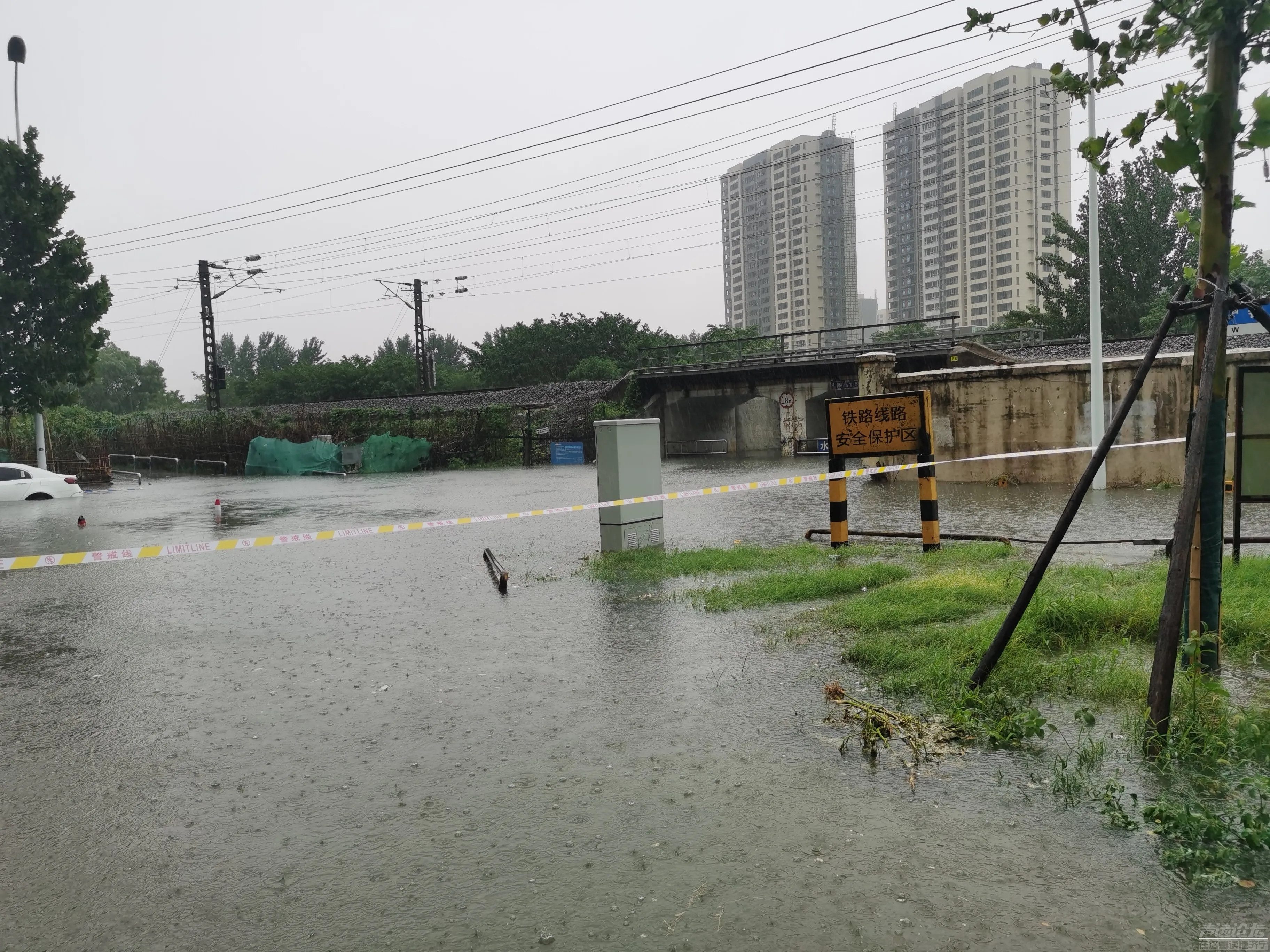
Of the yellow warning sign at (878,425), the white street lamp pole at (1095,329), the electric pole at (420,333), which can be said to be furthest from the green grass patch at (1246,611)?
the electric pole at (420,333)

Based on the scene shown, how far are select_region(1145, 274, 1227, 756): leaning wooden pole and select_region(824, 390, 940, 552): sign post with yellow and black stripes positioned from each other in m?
5.50

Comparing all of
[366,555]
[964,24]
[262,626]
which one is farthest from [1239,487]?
[366,555]

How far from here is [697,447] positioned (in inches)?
1703

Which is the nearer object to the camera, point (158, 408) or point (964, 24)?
point (964, 24)

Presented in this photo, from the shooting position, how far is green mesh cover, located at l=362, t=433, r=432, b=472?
1441 inches

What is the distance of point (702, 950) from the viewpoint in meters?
2.82

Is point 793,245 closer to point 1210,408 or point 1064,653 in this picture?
point 1064,653

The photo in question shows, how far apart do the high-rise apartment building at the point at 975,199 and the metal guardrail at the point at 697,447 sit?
28056mm

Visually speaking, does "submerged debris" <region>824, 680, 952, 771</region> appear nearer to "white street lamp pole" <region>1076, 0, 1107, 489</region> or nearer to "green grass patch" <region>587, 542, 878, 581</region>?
"green grass patch" <region>587, 542, 878, 581</region>

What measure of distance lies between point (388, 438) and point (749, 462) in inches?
555

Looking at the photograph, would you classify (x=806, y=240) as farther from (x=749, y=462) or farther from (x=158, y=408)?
(x=158, y=408)

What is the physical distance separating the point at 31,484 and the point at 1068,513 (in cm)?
2564

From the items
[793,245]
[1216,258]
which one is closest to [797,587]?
[1216,258]

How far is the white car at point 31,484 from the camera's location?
75.9ft
